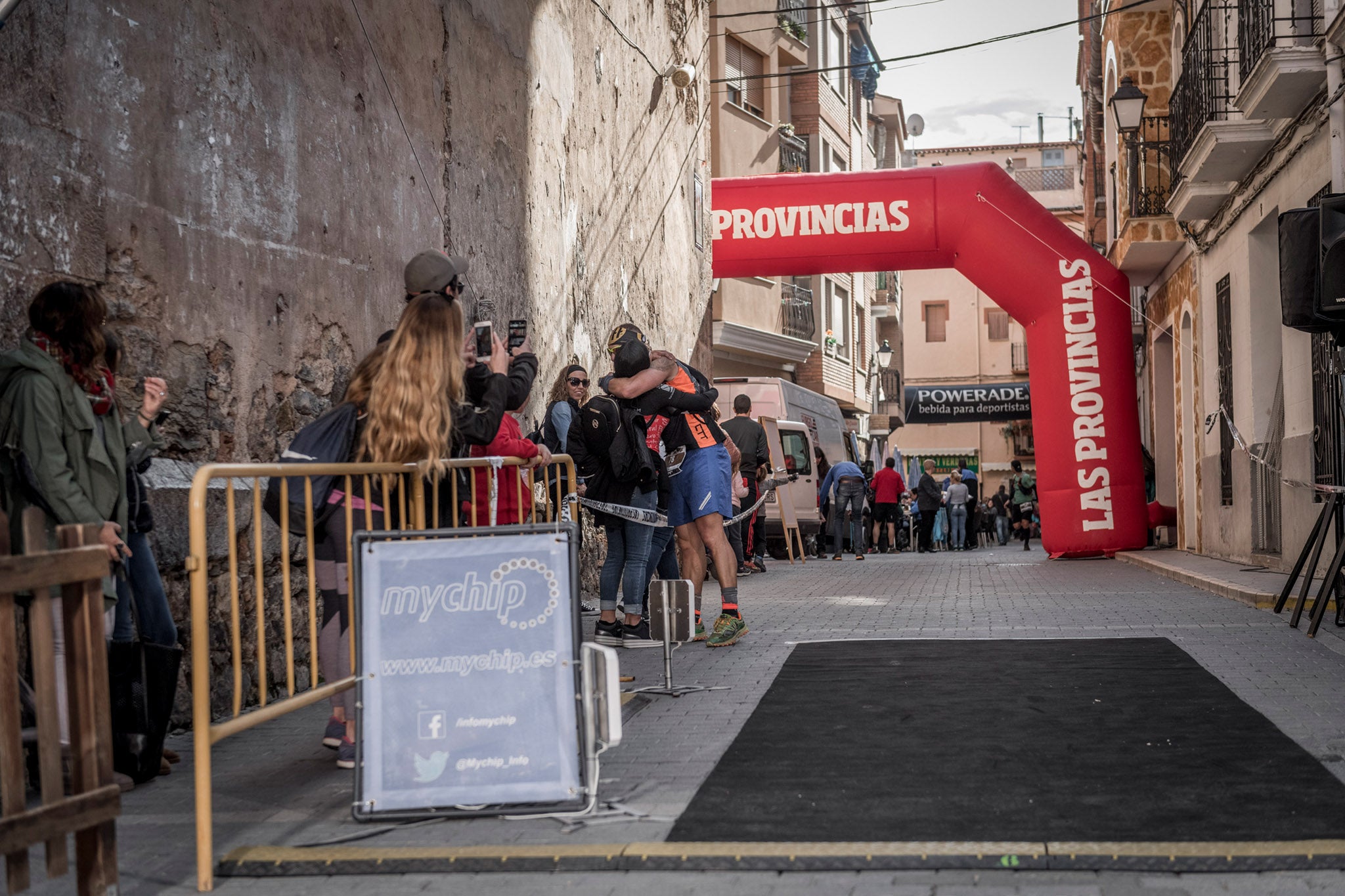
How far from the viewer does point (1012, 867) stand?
12.5ft

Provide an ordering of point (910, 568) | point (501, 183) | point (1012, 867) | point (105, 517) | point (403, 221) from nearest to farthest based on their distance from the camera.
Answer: point (1012, 867), point (105, 517), point (403, 221), point (501, 183), point (910, 568)

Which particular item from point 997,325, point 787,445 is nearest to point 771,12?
point 787,445

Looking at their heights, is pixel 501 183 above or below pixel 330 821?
above

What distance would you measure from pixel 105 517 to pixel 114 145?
1.74 metres

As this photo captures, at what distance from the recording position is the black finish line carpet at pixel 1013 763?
4.23 metres

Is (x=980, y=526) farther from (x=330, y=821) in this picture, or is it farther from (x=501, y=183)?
(x=330, y=821)

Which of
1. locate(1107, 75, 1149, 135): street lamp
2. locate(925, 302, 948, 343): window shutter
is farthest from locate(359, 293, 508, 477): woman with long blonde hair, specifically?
locate(925, 302, 948, 343): window shutter

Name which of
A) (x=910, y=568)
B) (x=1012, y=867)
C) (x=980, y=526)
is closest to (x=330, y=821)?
(x=1012, y=867)

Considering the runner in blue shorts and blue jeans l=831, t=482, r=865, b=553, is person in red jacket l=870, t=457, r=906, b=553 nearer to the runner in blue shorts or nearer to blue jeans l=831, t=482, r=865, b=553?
blue jeans l=831, t=482, r=865, b=553

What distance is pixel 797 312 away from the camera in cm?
3388

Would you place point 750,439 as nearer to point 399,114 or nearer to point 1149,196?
point 399,114

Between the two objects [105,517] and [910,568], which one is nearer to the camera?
[105,517]

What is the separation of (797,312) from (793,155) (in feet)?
12.0

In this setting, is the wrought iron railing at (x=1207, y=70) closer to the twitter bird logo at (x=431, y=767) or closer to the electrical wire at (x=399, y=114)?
the electrical wire at (x=399, y=114)
